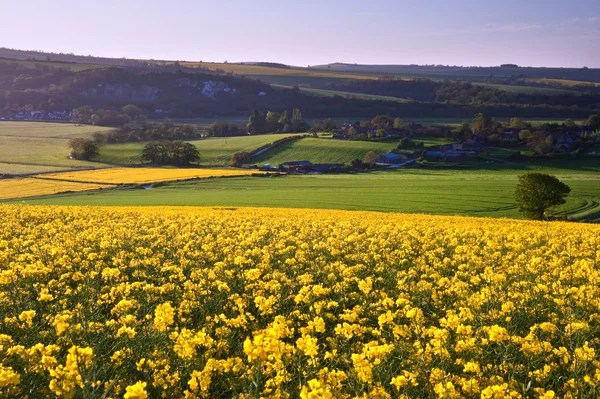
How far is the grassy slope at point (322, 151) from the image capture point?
3900 inches

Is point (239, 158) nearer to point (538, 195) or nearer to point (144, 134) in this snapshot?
point (144, 134)

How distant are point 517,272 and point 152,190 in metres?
52.8

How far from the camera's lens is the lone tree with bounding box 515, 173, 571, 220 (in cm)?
3959

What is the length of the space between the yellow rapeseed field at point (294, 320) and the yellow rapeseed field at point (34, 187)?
1753 inches

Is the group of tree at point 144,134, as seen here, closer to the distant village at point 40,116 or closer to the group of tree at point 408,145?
the distant village at point 40,116

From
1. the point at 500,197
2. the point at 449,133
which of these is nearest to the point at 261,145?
the point at 449,133

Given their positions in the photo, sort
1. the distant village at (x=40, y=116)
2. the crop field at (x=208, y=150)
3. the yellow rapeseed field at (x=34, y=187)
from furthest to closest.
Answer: the distant village at (x=40, y=116)
the crop field at (x=208, y=150)
the yellow rapeseed field at (x=34, y=187)

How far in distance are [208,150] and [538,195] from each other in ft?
259

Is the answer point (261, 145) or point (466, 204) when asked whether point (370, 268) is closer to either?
point (466, 204)

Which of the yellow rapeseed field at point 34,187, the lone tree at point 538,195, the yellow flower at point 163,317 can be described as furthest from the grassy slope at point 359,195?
the yellow flower at point 163,317

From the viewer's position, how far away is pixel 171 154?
95.9 metres

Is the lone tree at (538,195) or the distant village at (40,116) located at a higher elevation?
the distant village at (40,116)

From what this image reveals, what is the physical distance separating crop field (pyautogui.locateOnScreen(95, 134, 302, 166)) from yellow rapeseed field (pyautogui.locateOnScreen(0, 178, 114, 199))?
2994cm

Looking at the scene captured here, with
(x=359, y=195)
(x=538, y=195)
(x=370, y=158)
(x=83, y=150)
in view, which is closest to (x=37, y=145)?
(x=83, y=150)
